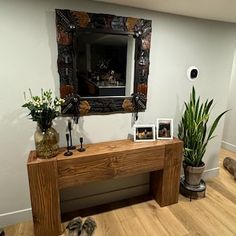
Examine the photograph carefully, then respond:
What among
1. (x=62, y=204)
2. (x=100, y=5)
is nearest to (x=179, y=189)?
(x=62, y=204)

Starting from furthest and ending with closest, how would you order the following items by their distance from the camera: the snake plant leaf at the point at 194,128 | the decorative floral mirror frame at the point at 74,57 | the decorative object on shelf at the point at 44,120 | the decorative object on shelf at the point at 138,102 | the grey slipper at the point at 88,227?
the snake plant leaf at the point at 194,128, the decorative object on shelf at the point at 138,102, the grey slipper at the point at 88,227, the decorative floral mirror frame at the point at 74,57, the decorative object on shelf at the point at 44,120

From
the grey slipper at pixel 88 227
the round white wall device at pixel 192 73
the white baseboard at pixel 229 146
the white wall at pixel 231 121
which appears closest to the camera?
the grey slipper at pixel 88 227

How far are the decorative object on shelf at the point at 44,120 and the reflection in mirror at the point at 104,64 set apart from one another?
0.36 m

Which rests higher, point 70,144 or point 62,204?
point 70,144

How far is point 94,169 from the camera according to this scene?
1.85 metres

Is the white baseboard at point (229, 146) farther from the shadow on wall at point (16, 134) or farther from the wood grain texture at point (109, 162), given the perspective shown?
the shadow on wall at point (16, 134)

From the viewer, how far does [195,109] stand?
2.29m

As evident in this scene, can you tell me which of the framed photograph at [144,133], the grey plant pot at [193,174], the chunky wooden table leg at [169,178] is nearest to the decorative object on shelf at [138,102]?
the framed photograph at [144,133]

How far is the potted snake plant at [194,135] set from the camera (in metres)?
2.27

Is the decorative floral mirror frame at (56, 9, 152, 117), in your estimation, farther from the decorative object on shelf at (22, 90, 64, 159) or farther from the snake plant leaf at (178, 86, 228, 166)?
the snake plant leaf at (178, 86, 228, 166)

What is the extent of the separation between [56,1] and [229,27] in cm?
208

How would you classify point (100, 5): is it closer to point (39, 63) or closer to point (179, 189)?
point (39, 63)

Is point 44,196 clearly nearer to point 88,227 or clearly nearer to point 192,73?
point 88,227

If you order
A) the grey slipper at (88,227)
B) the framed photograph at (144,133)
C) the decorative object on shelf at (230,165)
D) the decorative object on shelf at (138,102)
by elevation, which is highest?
the decorative object on shelf at (138,102)
